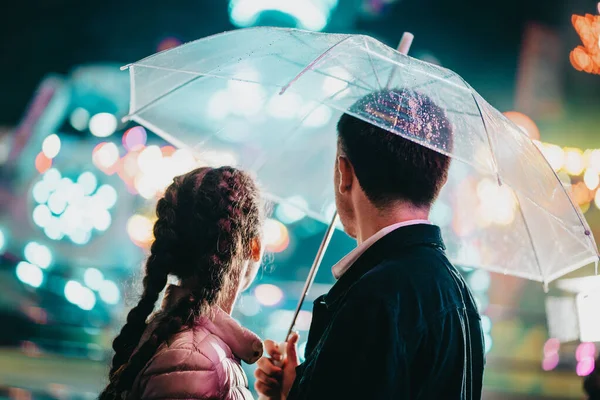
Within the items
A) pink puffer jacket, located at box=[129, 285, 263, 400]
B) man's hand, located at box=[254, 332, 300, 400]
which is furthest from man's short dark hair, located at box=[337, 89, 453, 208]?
man's hand, located at box=[254, 332, 300, 400]

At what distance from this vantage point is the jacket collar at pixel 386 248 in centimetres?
185

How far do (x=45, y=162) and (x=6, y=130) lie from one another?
290cm

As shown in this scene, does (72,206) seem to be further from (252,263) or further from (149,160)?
(252,263)

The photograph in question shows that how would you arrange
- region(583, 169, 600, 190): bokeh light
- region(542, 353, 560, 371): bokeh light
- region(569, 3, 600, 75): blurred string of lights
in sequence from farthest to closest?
region(583, 169, 600, 190): bokeh light
region(542, 353, 560, 371): bokeh light
region(569, 3, 600, 75): blurred string of lights

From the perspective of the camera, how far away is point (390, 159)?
1.93 meters

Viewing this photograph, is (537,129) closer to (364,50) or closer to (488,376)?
(488,376)

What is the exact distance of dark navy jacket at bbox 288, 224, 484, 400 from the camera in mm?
1595

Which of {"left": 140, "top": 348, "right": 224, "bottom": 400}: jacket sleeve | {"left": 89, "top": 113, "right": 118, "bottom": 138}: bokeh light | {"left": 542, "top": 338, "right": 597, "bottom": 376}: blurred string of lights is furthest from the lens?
{"left": 89, "top": 113, "right": 118, "bottom": 138}: bokeh light

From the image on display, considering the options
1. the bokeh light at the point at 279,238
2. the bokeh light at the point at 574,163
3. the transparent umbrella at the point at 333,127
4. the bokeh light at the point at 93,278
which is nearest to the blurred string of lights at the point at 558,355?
the bokeh light at the point at 574,163

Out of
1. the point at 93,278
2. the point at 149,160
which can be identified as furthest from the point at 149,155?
the point at 93,278

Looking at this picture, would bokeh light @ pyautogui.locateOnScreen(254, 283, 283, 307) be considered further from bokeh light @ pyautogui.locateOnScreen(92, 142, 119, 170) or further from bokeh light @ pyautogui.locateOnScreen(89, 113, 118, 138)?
bokeh light @ pyautogui.locateOnScreen(89, 113, 118, 138)

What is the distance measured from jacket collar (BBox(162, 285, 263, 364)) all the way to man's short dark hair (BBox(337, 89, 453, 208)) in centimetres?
68

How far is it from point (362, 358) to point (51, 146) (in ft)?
65.2

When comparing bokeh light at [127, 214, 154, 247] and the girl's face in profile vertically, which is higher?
bokeh light at [127, 214, 154, 247]
